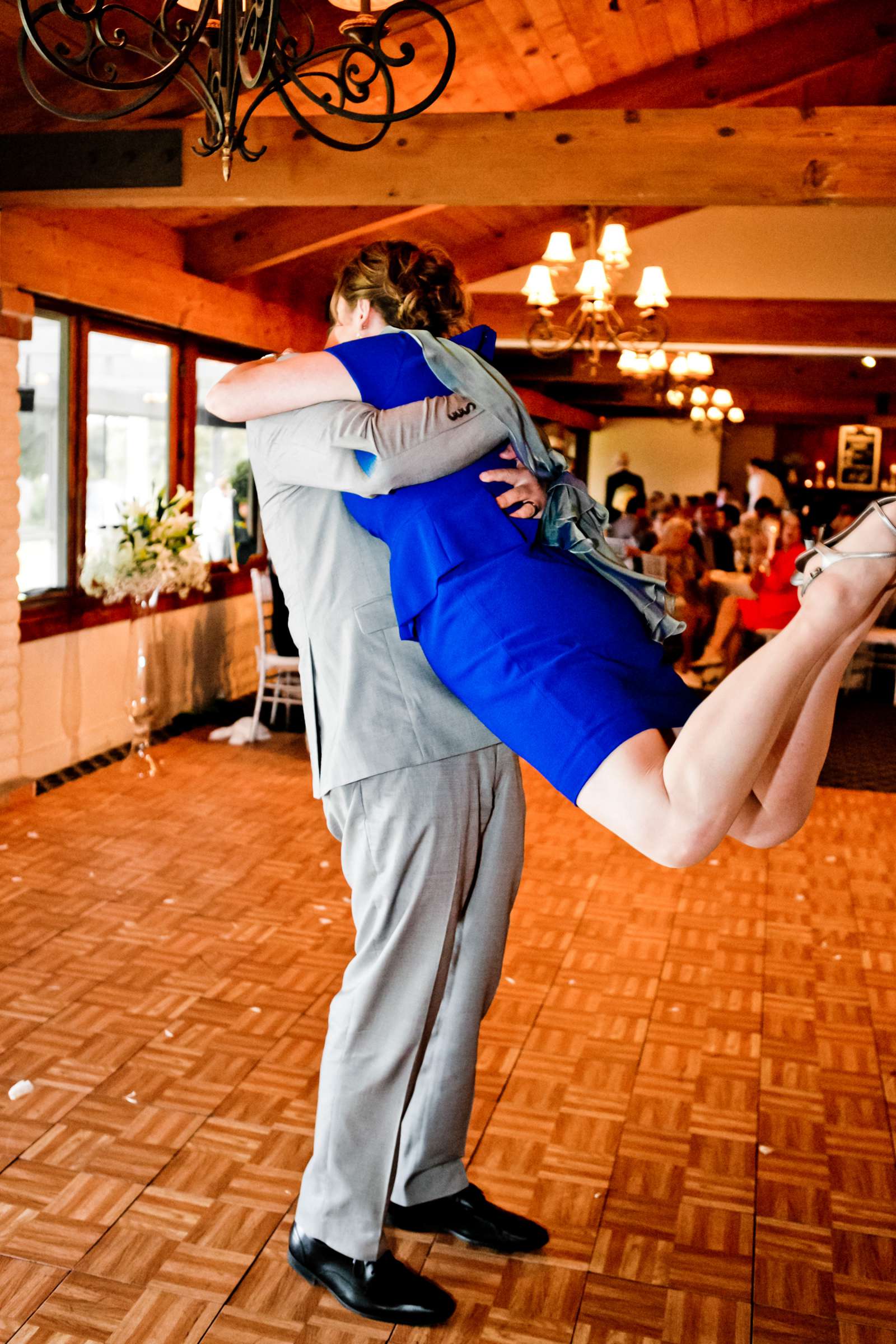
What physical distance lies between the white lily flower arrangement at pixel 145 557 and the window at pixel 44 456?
0.42 meters

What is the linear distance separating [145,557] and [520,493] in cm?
397

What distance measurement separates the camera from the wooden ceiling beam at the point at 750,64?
6.80 metres

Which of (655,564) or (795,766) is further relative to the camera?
(655,564)

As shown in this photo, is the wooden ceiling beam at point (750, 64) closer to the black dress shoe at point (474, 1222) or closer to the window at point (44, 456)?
the window at point (44, 456)

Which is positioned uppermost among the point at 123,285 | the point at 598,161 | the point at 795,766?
the point at 598,161

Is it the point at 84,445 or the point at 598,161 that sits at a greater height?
the point at 598,161

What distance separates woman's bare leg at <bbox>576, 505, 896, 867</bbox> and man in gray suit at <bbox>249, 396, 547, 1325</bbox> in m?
0.40

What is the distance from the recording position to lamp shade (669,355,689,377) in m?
9.28

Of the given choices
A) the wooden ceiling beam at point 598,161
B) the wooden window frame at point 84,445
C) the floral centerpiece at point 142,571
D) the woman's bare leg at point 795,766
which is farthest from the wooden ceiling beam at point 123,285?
the woman's bare leg at point 795,766

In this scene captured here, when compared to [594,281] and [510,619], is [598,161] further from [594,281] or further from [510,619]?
[510,619]

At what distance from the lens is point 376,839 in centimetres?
192

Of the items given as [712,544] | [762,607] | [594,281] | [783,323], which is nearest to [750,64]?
[594,281]

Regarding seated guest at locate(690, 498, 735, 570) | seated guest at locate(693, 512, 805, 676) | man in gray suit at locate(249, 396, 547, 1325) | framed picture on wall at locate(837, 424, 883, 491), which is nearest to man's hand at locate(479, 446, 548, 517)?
man in gray suit at locate(249, 396, 547, 1325)

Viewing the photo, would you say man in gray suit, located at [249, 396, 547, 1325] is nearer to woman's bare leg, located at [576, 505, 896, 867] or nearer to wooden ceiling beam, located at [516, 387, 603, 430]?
woman's bare leg, located at [576, 505, 896, 867]
